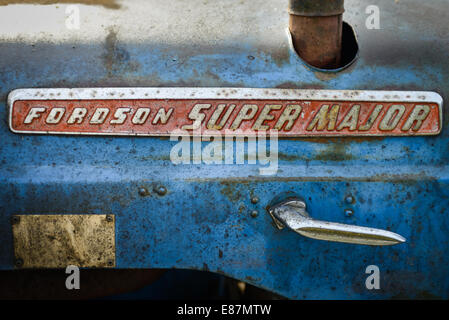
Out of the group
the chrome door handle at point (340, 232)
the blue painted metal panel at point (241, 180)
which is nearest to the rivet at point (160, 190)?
the blue painted metal panel at point (241, 180)

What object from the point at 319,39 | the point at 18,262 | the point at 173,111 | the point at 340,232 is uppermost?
the point at 319,39

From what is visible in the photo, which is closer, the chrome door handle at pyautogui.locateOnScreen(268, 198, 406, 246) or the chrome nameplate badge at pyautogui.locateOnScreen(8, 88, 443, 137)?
the chrome door handle at pyautogui.locateOnScreen(268, 198, 406, 246)

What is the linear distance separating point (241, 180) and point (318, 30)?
0.51 metres

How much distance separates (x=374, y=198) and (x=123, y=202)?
75 cm

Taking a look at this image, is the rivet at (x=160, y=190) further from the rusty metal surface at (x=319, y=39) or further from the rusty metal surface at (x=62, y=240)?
the rusty metal surface at (x=319, y=39)

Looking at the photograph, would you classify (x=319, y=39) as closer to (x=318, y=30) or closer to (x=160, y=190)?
(x=318, y=30)

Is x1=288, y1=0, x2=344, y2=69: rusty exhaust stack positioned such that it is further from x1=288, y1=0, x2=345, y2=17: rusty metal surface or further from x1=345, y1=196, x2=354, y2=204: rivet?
x1=345, y1=196, x2=354, y2=204: rivet

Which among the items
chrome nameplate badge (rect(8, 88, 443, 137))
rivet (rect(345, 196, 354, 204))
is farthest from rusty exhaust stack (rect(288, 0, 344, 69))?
rivet (rect(345, 196, 354, 204))

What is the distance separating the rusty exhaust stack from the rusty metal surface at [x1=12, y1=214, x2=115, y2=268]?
782 mm

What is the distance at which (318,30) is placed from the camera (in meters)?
1.41

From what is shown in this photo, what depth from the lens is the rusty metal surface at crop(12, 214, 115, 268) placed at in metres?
1.36

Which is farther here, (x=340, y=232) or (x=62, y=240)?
(x=62, y=240)

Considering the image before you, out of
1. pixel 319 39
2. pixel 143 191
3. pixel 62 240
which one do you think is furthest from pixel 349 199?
pixel 62 240
